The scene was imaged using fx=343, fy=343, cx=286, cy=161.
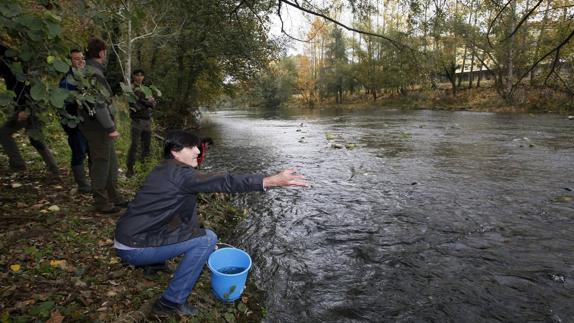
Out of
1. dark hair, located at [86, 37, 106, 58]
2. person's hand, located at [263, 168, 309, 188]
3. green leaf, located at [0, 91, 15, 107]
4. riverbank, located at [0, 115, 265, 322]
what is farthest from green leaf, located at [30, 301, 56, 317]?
dark hair, located at [86, 37, 106, 58]

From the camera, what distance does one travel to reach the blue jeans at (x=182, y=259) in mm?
3400

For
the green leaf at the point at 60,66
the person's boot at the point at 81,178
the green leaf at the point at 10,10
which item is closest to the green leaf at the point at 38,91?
the green leaf at the point at 60,66

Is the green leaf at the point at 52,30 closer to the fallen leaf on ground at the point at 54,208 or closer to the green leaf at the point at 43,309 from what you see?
the green leaf at the point at 43,309

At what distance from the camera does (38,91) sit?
7.77 feet

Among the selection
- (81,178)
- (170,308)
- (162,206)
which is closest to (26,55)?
(162,206)

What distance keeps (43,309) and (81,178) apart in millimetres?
3508

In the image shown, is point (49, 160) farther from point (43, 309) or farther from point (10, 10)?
point (10, 10)

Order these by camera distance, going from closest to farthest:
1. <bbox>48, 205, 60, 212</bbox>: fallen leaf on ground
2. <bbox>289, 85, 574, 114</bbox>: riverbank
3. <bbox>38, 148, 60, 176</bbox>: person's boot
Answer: <bbox>48, 205, 60, 212</bbox>: fallen leaf on ground, <bbox>38, 148, 60, 176</bbox>: person's boot, <bbox>289, 85, 574, 114</bbox>: riverbank

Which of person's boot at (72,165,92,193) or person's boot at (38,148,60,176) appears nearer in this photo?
person's boot at (72,165,92,193)

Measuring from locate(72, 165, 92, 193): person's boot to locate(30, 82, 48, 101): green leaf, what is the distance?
4244 mm

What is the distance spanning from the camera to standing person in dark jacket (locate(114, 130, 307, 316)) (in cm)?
331

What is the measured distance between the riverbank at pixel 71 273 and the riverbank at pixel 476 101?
1294 cm

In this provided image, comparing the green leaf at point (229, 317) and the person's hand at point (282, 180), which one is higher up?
the person's hand at point (282, 180)

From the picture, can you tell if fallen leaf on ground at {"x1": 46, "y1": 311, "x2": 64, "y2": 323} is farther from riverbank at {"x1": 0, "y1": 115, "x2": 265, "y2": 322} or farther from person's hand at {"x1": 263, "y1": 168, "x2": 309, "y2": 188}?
person's hand at {"x1": 263, "y1": 168, "x2": 309, "y2": 188}
